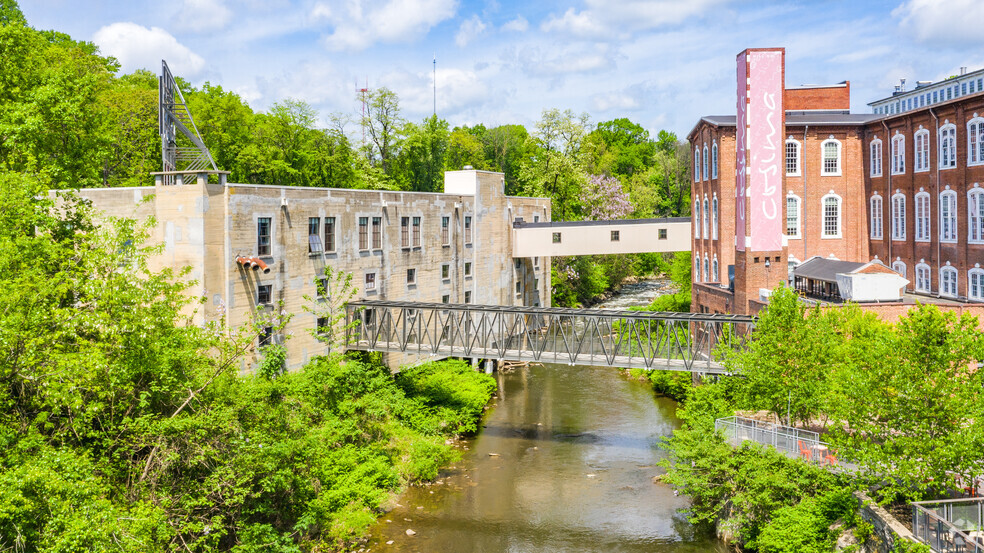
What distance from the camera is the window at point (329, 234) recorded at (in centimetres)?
3681

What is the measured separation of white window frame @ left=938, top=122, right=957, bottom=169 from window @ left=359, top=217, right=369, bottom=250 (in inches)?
1137

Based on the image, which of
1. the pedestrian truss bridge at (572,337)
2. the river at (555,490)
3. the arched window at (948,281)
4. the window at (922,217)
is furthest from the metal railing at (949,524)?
the window at (922,217)

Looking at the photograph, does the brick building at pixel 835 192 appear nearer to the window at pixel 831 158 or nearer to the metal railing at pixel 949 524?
the window at pixel 831 158

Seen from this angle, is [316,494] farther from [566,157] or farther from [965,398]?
[566,157]

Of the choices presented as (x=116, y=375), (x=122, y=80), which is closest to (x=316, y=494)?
(x=116, y=375)

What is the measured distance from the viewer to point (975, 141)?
3872 centimetres

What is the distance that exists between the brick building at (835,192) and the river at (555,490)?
9.02m

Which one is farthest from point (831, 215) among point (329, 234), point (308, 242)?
point (308, 242)

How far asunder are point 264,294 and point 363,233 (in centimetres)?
698

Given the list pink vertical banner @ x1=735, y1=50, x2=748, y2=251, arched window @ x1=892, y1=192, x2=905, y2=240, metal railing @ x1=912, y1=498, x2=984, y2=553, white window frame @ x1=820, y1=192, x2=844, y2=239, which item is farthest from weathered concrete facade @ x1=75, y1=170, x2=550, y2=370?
arched window @ x1=892, y1=192, x2=905, y2=240

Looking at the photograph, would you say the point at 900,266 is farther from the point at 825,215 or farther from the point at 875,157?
the point at 875,157

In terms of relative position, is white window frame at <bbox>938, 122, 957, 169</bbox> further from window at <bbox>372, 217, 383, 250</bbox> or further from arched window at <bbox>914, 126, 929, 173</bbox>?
window at <bbox>372, 217, 383, 250</bbox>

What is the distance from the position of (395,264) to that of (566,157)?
3350 centimetres

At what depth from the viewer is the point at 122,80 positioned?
61062 mm
